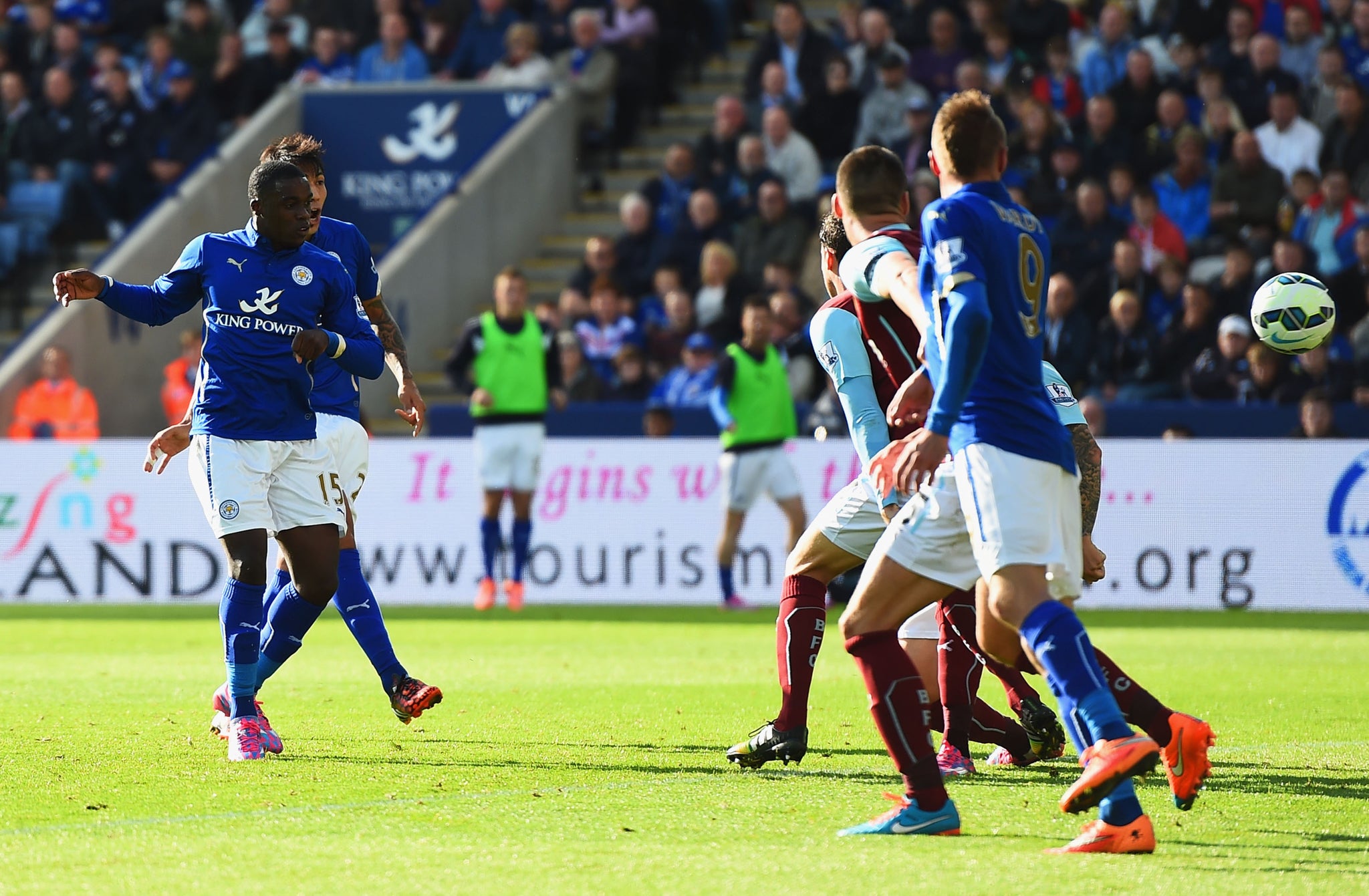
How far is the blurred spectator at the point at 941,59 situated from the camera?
64.6 ft

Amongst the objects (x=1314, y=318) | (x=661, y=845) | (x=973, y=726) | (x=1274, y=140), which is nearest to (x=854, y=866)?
(x=661, y=845)

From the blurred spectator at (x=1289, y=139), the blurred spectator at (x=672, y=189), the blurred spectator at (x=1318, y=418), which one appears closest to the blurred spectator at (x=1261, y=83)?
the blurred spectator at (x=1289, y=139)

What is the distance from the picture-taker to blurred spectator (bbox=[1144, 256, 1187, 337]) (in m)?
16.6

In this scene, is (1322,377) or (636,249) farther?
(636,249)

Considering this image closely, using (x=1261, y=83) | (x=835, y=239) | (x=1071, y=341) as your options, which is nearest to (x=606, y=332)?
(x=1071, y=341)

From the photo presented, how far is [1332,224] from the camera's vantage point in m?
16.9

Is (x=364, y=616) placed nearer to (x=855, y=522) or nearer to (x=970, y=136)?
(x=855, y=522)

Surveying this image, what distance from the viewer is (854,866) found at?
195 inches

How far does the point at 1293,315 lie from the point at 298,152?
13.6 feet

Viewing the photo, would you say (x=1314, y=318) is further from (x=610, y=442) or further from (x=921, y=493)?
(x=610, y=442)

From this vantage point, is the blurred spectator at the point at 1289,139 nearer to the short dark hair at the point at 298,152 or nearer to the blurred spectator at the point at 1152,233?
the blurred spectator at the point at 1152,233

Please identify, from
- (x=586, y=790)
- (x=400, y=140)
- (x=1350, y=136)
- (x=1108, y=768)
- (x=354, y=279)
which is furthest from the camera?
(x=400, y=140)

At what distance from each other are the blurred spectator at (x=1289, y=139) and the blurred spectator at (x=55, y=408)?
1137 centimetres

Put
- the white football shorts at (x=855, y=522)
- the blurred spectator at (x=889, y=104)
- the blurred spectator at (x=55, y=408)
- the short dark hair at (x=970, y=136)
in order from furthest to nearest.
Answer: the blurred spectator at (x=889, y=104)
the blurred spectator at (x=55, y=408)
the white football shorts at (x=855, y=522)
the short dark hair at (x=970, y=136)
